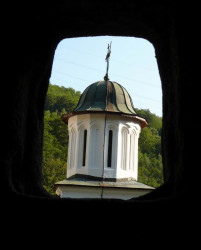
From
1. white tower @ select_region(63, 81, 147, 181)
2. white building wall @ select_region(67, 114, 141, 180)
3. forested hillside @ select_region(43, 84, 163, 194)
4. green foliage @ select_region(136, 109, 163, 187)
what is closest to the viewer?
white building wall @ select_region(67, 114, 141, 180)

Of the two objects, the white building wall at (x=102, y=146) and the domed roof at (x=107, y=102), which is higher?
the domed roof at (x=107, y=102)

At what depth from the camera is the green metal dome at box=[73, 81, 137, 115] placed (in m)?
20.2

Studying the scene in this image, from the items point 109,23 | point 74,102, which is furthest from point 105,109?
point 74,102

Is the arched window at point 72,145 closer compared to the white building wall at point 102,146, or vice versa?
the white building wall at point 102,146

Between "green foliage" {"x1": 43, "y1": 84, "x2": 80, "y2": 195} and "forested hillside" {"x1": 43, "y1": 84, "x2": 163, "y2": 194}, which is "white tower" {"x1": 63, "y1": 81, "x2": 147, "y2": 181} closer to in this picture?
"green foliage" {"x1": 43, "y1": 84, "x2": 80, "y2": 195}

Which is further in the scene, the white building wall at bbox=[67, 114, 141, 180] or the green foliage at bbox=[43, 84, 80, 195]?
the green foliage at bbox=[43, 84, 80, 195]

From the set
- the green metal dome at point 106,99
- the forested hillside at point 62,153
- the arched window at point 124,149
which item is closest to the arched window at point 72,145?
the green metal dome at point 106,99

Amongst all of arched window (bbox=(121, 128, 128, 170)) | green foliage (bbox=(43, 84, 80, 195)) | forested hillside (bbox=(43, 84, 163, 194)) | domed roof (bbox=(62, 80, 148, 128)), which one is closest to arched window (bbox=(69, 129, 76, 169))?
domed roof (bbox=(62, 80, 148, 128))

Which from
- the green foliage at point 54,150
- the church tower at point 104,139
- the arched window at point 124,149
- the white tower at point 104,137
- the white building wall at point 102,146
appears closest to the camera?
the church tower at point 104,139

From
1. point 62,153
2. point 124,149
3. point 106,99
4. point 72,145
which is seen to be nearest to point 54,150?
point 62,153

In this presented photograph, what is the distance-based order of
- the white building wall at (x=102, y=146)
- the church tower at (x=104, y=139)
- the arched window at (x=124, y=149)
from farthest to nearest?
1. the arched window at (x=124, y=149)
2. the white building wall at (x=102, y=146)
3. the church tower at (x=104, y=139)

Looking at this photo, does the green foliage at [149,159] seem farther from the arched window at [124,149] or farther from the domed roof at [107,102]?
the domed roof at [107,102]

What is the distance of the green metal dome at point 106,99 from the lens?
20.2 metres

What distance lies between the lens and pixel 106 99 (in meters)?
20.5
